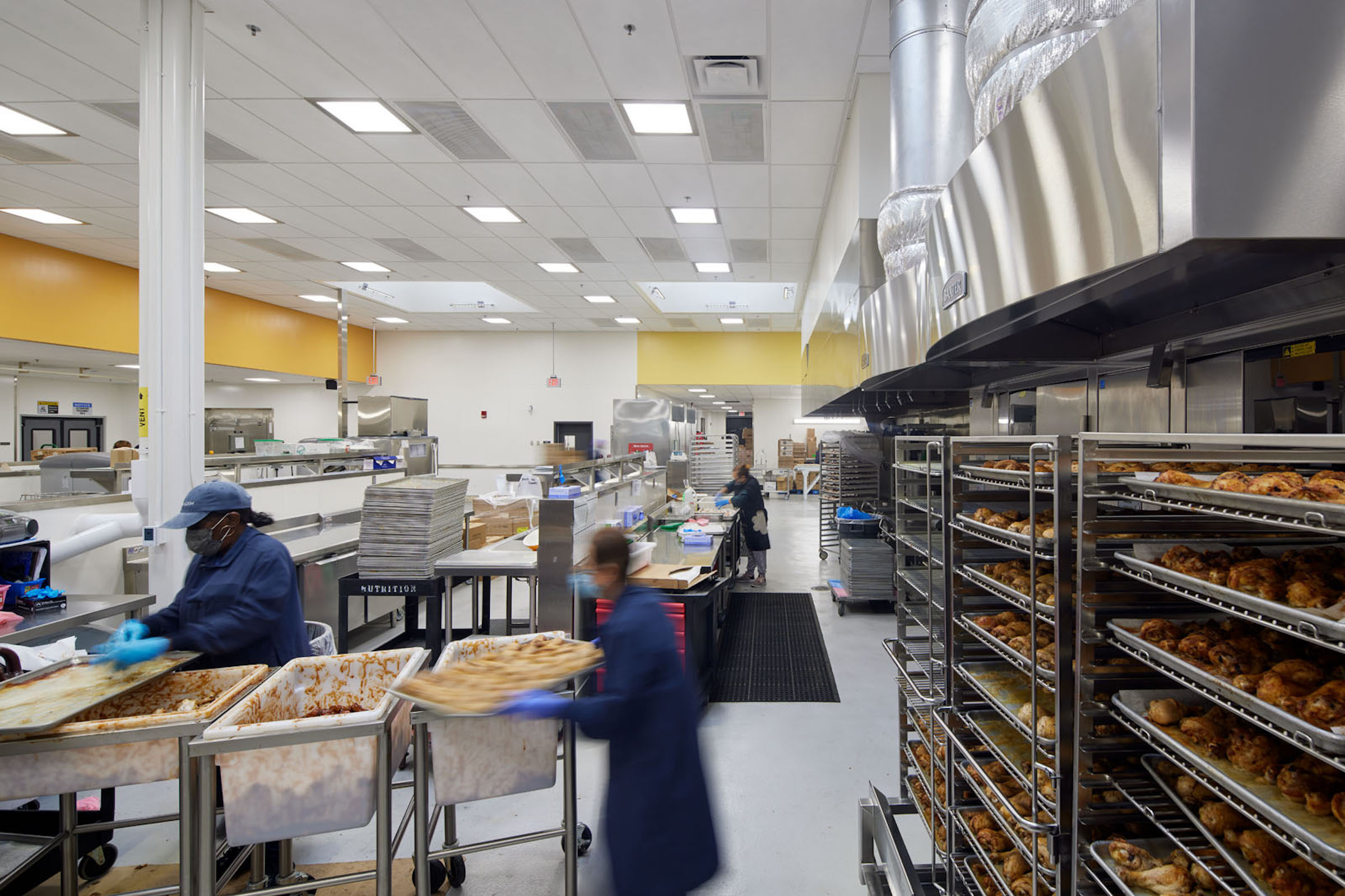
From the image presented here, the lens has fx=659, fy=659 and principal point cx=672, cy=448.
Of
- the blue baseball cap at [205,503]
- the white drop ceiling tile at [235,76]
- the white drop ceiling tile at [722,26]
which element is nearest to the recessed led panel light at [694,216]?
the white drop ceiling tile at [722,26]

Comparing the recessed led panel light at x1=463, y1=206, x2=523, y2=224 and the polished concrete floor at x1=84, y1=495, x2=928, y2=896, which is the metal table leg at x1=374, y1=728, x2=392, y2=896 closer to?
the polished concrete floor at x1=84, y1=495, x2=928, y2=896

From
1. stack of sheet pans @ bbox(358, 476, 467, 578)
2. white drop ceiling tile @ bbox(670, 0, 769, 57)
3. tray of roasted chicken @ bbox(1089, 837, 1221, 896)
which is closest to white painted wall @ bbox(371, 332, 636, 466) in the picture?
stack of sheet pans @ bbox(358, 476, 467, 578)

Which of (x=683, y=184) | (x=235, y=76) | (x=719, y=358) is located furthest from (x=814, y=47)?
(x=719, y=358)

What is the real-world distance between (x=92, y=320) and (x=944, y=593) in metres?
9.77

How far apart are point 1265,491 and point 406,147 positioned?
5.40m

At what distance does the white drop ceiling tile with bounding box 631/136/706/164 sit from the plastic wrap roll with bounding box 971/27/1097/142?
338 centimetres

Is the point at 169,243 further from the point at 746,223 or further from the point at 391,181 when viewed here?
the point at 746,223

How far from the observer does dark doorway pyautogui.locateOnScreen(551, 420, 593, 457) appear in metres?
12.3

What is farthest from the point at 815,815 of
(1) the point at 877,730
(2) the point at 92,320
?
(2) the point at 92,320

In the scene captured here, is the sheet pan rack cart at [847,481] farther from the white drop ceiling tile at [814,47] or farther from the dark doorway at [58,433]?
the dark doorway at [58,433]

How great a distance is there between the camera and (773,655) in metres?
5.18

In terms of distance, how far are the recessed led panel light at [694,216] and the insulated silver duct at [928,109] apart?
350 cm

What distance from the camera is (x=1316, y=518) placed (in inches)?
31.9

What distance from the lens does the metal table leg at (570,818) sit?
7.45ft
